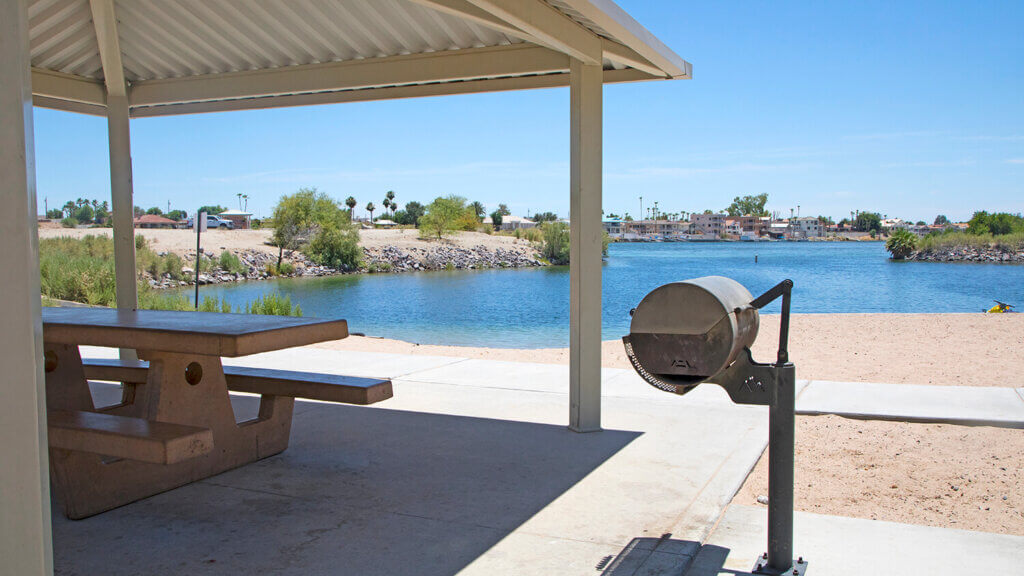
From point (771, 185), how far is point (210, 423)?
466 feet

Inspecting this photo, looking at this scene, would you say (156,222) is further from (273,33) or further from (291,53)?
(273,33)

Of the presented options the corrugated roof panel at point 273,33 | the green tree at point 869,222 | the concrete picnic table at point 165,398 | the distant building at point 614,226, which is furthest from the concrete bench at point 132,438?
the green tree at point 869,222

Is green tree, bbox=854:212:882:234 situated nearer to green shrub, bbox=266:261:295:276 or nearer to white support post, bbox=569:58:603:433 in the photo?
Result: green shrub, bbox=266:261:295:276

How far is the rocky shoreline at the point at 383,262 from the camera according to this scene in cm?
4094

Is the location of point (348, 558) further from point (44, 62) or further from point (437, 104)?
point (437, 104)

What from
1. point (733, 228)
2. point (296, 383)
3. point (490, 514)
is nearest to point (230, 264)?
point (296, 383)

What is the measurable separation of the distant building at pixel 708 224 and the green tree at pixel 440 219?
277ft

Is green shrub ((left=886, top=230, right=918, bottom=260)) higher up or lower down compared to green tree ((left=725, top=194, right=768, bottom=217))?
lower down

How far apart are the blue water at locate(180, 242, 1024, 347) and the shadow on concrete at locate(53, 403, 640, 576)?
1120 centimetres

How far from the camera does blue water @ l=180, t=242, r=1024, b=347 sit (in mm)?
23375

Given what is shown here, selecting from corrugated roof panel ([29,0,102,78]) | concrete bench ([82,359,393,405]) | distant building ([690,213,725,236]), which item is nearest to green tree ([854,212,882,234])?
distant building ([690,213,725,236])

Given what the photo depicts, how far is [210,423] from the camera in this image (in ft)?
14.7

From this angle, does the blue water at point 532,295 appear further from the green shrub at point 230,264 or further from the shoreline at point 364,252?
the shoreline at point 364,252

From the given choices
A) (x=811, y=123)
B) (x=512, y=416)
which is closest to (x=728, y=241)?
(x=811, y=123)
